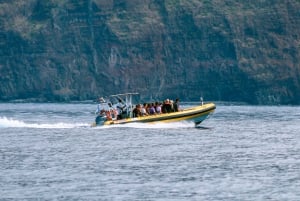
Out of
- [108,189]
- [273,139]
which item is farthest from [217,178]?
[273,139]

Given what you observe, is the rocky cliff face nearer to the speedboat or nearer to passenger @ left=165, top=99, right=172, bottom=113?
the speedboat

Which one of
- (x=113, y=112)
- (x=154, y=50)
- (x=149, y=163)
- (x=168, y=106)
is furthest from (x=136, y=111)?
(x=154, y=50)

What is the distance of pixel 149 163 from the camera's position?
52094 millimetres

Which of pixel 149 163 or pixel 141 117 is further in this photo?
pixel 141 117

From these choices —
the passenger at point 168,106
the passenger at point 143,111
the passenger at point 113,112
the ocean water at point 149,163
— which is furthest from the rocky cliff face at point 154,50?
the ocean water at point 149,163

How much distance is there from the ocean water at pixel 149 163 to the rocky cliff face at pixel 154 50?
104295mm

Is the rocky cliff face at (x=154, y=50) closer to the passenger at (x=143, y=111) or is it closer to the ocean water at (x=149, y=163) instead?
the passenger at (x=143, y=111)

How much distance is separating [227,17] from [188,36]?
735 cm

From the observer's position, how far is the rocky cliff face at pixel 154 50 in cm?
18125

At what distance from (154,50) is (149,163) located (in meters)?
136

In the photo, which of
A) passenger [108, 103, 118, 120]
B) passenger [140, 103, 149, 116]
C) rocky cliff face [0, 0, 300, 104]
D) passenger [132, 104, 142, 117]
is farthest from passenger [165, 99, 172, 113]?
rocky cliff face [0, 0, 300, 104]

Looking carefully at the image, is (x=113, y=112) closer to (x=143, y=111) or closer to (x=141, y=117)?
(x=141, y=117)

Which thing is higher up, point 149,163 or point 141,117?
point 141,117

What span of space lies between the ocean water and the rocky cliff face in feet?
342
